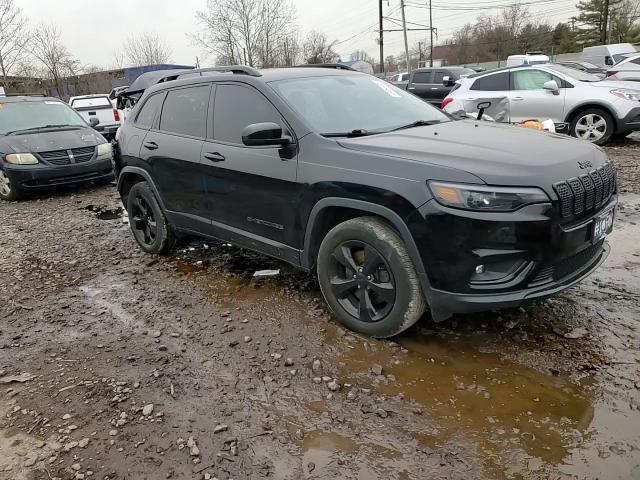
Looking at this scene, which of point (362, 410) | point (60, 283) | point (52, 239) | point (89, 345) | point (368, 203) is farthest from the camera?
point (52, 239)

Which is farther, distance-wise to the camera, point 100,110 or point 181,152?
point 100,110

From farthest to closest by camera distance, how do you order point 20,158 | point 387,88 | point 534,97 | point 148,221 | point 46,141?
point 534,97, point 46,141, point 20,158, point 148,221, point 387,88

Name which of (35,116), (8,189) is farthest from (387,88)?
(35,116)

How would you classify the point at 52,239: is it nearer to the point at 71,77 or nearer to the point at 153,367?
the point at 153,367

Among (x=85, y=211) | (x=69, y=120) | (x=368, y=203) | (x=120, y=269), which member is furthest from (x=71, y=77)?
(x=368, y=203)

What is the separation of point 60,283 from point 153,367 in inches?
83.6

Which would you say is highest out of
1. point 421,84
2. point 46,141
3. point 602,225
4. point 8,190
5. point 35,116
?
point 421,84

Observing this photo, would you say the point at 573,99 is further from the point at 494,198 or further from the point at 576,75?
the point at 494,198

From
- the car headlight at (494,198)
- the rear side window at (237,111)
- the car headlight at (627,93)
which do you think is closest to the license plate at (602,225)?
the car headlight at (494,198)

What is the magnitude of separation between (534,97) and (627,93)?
5.09ft

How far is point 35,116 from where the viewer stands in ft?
30.5

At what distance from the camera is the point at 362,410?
267 cm

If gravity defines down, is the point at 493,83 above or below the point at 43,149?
above

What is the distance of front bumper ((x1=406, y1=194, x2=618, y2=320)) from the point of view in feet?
8.75
